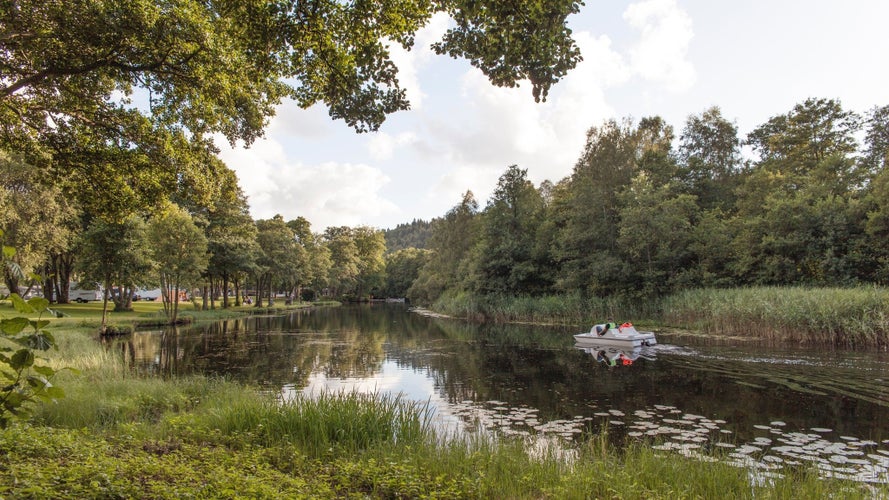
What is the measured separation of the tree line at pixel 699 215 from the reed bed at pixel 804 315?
4893 millimetres

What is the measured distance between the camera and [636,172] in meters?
40.8

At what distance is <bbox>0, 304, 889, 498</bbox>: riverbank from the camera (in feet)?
14.5

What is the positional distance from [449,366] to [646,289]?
22166mm

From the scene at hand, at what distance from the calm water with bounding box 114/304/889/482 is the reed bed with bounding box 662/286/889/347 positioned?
249 centimetres

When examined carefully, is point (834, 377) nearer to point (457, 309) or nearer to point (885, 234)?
point (885, 234)

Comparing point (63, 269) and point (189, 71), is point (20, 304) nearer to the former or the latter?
point (189, 71)

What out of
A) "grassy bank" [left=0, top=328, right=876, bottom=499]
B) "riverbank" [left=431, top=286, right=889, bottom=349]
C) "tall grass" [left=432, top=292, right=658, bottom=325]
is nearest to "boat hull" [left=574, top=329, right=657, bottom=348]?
"riverbank" [left=431, top=286, right=889, bottom=349]

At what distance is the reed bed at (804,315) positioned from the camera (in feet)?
65.4

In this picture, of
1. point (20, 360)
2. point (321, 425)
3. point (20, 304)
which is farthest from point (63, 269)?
point (20, 304)

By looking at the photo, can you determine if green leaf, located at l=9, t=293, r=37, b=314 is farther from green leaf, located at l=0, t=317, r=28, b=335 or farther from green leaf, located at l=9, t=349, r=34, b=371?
green leaf, located at l=9, t=349, r=34, b=371

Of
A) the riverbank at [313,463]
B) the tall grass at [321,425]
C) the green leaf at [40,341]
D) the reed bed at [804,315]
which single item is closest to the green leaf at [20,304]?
the green leaf at [40,341]

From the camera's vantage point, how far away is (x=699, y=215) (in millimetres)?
38250

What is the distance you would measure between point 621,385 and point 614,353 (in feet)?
23.6

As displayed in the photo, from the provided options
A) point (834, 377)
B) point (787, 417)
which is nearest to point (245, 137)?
point (787, 417)
